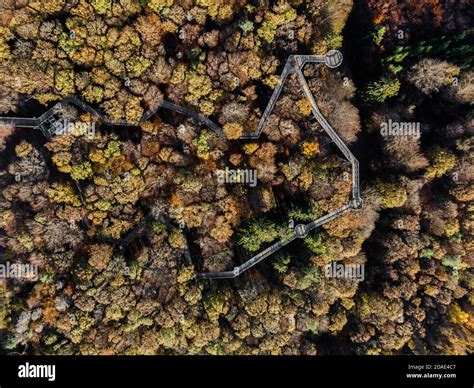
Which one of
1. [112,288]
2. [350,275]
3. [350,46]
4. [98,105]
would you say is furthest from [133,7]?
[350,275]

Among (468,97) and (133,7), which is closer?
(133,7)

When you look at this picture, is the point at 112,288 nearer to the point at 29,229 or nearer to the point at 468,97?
the point at 29,229

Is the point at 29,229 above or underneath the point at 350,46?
underneath
